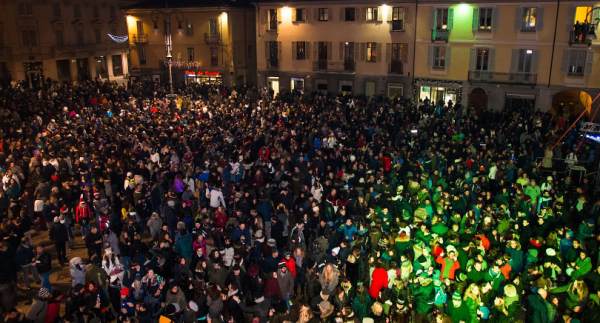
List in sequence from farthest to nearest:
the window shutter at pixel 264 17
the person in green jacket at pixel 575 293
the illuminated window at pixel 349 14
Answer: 1. the window shutter at pixel 264 17
2. the illuminated window at pixel 349 14
3. the person in green jacket at pixel 575 293

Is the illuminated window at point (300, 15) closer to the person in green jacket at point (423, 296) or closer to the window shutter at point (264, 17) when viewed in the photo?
the window shutter at point (264, 17)

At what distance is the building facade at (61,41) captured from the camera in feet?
137

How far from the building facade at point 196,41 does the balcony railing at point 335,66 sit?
8.47 meters

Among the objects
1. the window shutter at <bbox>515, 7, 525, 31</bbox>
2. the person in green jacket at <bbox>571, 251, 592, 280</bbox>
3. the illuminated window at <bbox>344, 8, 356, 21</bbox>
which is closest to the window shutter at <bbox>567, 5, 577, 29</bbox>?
the window shutter at <bbox>515, 7, 525, 31</bbox>

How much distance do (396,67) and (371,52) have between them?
2334 mm

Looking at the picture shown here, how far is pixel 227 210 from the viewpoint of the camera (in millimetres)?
15031

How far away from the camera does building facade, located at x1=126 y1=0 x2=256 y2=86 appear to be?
43.9m

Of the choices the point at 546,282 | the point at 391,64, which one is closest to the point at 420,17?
the point at 391,64

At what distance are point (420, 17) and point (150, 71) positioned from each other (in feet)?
85.1

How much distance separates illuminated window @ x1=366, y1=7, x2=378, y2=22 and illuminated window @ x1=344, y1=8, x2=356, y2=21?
110 cm

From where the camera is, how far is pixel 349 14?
3738 cm

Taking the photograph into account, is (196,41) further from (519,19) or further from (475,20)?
(519,19)

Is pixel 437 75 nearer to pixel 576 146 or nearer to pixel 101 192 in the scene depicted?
pixel 576 146

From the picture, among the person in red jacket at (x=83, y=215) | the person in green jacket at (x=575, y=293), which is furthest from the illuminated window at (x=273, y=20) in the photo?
the person in green jacket at (x=575, y=293)
